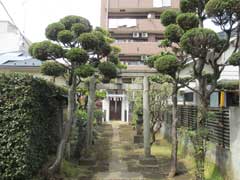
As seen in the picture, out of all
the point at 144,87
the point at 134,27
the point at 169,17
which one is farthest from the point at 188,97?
the point at 134,27

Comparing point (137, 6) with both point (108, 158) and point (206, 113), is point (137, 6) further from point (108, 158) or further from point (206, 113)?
point (206, 113)

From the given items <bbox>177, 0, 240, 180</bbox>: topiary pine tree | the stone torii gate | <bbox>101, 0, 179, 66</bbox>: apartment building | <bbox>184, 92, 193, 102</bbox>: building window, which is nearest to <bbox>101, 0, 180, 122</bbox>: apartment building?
<bbox>101, 0, 179, 66</bbox>: apartment building

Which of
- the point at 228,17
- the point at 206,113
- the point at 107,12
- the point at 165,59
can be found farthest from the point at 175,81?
the point at 107,12

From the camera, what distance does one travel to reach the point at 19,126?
6.47m

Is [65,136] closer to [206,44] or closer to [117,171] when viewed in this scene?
[117,171]

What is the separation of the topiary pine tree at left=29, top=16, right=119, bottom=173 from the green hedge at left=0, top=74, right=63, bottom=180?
109 centimetres

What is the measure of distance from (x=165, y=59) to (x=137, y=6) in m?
27.6

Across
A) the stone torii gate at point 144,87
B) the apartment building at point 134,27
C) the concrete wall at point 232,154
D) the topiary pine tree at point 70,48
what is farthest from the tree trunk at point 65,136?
the apartment building at point 134,27

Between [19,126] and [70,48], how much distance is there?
2735 mm

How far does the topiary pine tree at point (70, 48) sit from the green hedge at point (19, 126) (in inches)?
43.0

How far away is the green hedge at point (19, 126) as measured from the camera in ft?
20.7

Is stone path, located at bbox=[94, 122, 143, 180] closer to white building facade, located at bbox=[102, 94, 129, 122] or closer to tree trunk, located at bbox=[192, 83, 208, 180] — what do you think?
tree trunk, located at bbox=[192, 83, 208, 180]

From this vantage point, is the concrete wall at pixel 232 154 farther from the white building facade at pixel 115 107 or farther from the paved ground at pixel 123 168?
the white building facade at pixel 115 107

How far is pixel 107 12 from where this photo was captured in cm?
3384
